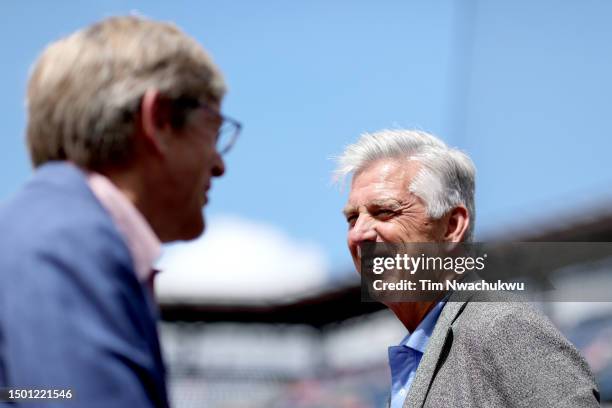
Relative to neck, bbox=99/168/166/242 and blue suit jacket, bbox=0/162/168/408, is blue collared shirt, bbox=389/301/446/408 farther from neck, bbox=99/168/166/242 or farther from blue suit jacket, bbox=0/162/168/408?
blue suit jacket, bbox=0/162/168/408

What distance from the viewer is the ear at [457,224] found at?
267cm

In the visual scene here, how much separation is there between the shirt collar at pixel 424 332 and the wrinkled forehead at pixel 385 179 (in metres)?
0.35

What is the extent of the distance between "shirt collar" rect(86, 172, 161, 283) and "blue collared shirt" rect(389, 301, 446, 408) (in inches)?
56.6

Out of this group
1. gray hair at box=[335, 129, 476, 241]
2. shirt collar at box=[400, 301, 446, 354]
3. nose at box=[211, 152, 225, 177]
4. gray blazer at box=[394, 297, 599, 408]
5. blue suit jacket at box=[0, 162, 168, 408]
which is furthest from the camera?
gray hair at box=[335, 129, 476, 241]

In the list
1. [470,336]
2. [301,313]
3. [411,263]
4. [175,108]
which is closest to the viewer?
[175,108]

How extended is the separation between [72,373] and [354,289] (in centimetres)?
1925

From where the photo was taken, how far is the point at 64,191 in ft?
3.63

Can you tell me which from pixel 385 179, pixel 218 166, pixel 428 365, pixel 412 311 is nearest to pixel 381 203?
pixel 385 179

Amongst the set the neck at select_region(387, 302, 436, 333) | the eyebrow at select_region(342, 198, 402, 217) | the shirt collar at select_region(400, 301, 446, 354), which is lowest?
the shirt collar at select_region(400, 301, 446, 354)

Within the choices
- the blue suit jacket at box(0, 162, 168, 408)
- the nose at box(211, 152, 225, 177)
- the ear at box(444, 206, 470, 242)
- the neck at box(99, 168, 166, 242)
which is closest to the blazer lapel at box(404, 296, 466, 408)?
the ear at box(444, 206, 470, 242)

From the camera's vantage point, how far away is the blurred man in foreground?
981 mm

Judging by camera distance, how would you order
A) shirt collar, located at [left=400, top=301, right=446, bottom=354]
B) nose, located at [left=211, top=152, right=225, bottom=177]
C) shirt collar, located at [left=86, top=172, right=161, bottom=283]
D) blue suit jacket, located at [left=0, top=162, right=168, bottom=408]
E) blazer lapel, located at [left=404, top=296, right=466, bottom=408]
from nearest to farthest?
blue suit jacket, located at [left=0, top=162, right=168, bottom=408] → shirt collar, located at [left=86, top=172, right=161, bottom=283] → nose, located at [left=211, top=152, right=225, bottom=177] → blazer lapel, located at [left=404, top=296, right=466, bottom=408] → shirt collar, located at [left=400, top=301, right=446, bottom=354]

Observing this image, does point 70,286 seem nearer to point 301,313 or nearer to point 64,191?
point 64,191

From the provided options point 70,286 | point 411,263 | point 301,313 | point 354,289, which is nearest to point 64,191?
point 70,286
